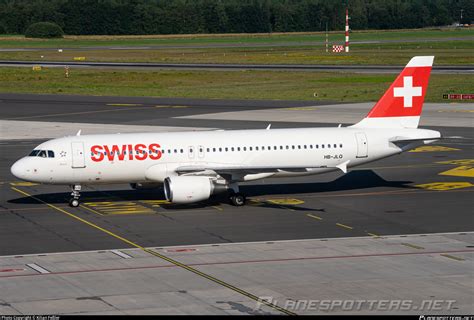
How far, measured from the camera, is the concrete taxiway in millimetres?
34406

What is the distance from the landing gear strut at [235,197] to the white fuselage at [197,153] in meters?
0.71

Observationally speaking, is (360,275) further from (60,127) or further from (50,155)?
(60,127)

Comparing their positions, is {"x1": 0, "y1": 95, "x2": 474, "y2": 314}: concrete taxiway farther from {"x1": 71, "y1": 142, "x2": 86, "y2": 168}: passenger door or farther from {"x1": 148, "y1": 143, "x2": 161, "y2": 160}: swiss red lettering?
{"x1": 148, "y1": 143, "x2": 161, "y2": 160}: swiss red lettering

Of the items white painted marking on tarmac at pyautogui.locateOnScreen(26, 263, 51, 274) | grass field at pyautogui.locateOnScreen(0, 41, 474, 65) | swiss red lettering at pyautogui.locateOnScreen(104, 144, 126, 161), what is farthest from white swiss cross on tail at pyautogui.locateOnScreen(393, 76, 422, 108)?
grass field at pyautogui.locateOnScreen(0, 41, 474, 65)

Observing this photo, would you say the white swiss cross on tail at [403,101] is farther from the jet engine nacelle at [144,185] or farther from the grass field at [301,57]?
the grass field at [301,57]

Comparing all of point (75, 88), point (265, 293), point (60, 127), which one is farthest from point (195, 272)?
point (75, 88)

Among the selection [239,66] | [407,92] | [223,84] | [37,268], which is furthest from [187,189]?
[239,66]

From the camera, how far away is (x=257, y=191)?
190 ft

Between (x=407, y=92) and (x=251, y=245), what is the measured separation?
19.3 meters

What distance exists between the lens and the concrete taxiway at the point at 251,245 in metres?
34.4

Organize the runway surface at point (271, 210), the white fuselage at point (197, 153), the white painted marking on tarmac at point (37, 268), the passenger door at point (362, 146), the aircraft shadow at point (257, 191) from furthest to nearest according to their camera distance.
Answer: the passenger door at point (362, 146) < the aircraft shadow at point (257, 191) < the white fuselage at point (197, 153) < the runway surface at point (271, 210) < the white painted marking on tarmac at point (37, 268)

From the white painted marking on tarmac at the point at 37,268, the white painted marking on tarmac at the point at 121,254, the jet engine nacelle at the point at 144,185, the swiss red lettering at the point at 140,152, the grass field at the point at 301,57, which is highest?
the swiss red lettering at the point at 140,152

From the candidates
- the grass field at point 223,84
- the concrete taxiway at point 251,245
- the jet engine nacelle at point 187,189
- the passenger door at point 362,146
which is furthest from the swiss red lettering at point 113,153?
the grass field at point 223,84

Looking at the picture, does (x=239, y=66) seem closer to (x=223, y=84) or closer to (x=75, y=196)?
(x=223, y=84)
